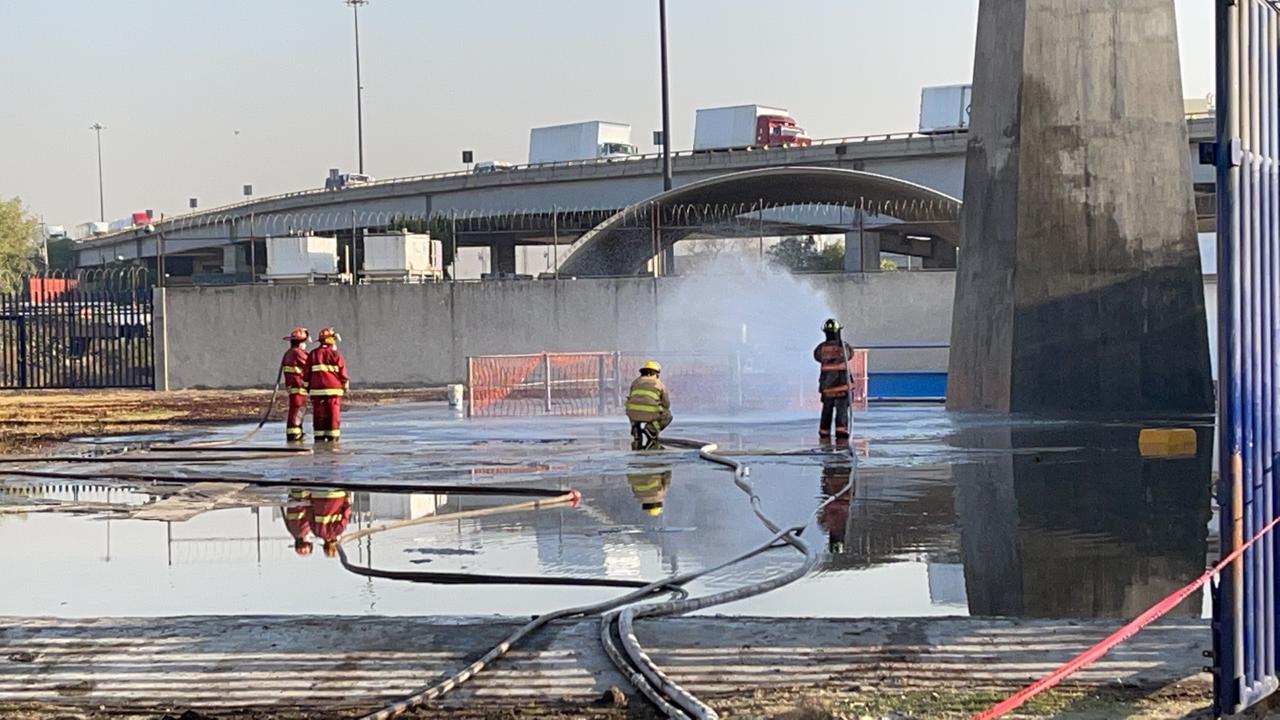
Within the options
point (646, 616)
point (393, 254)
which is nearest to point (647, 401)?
point (646, 616)

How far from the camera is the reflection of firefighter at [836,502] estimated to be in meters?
11.5

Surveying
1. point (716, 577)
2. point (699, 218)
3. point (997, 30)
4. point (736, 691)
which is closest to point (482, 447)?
point (997, 30)

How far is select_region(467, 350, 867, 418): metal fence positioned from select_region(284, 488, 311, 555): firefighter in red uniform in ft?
41.8

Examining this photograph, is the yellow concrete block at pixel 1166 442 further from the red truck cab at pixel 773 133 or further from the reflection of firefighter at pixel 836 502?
the red truck cab at pixel 773 133

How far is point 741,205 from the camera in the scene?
51406 millimetres

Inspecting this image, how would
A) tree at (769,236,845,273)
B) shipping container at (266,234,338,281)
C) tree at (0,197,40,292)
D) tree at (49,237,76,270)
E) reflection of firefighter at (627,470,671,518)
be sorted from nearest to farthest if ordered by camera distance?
reflection of firefighter at (627,470,671,518) → shipping container at (266,234,338,281) → tree at (0,197,40,292) → tree at (769,236,845,273) → tree at (49,237,76,270)

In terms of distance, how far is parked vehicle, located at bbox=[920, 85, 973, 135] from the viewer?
55.7m

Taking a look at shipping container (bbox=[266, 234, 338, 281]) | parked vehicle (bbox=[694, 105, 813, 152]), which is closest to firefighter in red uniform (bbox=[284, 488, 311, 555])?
shipping container (bbox=[266, 234, 338, 281])

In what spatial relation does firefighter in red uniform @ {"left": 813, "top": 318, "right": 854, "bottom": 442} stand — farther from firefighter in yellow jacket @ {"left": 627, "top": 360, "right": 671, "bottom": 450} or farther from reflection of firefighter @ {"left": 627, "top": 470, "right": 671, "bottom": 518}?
reflection of firefighter @ {"left": 627, "top": 470, "right": 671, "bottom": 518}

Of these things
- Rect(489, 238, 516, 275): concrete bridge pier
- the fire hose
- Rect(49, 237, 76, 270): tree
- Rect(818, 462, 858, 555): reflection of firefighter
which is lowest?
Rect(818, 462, 858, 555): reflection of firefighter

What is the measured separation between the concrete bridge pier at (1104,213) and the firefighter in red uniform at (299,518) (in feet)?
35.6

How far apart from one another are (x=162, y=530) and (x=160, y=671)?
20.1ft

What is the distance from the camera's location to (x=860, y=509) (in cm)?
1323

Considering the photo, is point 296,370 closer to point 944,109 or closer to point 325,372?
point 325,372
